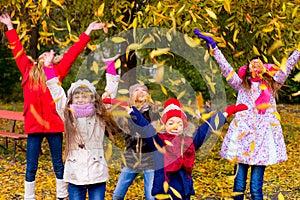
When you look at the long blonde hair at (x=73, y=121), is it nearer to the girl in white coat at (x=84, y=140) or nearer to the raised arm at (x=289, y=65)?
the girl in white coat at (x=84, y=140)

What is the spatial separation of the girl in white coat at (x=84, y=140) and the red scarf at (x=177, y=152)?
519mm

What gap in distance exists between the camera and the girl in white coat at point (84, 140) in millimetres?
3898

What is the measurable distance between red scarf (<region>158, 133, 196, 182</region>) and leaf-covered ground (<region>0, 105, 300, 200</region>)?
1.70 meters

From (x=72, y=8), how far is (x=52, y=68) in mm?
5216

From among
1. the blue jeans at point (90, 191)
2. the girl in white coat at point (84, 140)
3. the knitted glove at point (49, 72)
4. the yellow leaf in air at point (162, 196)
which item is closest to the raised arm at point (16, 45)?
the knitted glove at point (49, 72)

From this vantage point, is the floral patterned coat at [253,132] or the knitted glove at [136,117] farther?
the floral patterned coat at [253,132]

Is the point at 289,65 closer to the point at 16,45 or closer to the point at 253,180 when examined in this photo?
the point at 253,180

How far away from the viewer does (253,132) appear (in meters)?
4.61

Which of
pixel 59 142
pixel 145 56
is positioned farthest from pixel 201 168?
pixel 59 142

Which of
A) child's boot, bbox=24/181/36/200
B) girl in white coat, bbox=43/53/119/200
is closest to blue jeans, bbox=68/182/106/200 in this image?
girl in white coat, bbox=43/53/119/200

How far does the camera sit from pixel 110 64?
15.5 feet

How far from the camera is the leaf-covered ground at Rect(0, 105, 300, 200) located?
240 inches

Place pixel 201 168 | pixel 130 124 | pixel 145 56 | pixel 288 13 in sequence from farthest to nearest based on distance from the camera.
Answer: pixel 145 56, pixel 201 168, pixel 288 13, pixel 130 124

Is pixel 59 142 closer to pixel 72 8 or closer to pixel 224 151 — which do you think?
pixel 224 151
